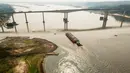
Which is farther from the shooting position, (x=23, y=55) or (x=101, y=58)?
(x=23, y=55)

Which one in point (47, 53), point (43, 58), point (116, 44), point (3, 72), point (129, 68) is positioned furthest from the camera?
point (116, 44)

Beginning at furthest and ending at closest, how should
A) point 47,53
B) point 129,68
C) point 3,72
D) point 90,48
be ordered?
1. point 90,48
2. point 47,53
3. point 129,68
4. point 3,72

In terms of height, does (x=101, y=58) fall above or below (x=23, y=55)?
below

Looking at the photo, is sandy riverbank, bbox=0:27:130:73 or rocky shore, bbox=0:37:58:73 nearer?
rocky shore, bbox=0:37:58:73

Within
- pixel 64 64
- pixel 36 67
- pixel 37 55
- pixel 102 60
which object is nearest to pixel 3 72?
pixel 36 67

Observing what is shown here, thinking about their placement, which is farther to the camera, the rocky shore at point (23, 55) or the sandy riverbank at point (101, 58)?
the sandy riverbank at point (101, 58)

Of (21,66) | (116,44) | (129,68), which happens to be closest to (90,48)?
(116,44)

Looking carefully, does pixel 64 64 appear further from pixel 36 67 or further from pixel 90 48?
pixel 90 48

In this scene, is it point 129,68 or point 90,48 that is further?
point 90,48

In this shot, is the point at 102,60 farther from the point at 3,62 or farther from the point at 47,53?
the point at 3,62
